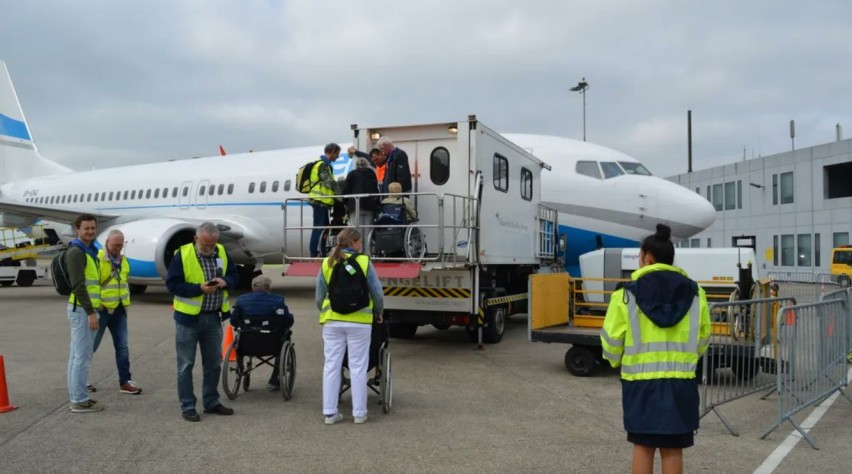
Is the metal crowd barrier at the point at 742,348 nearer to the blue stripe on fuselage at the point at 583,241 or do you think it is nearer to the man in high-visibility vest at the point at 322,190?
the man in high-visibility vest at the point at 322,190

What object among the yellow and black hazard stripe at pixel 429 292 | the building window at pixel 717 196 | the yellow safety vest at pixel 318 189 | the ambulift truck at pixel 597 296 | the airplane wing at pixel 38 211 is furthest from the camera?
the building window at pixel 717 196

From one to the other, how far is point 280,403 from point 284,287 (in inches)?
628

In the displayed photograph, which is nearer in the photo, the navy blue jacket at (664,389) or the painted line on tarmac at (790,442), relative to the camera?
the navy blue jacket at (664,389)

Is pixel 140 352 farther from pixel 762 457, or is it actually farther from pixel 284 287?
pixel 284 287

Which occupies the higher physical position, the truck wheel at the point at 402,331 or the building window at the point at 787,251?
the building window at the point at 787,251

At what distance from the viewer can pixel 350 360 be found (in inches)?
234

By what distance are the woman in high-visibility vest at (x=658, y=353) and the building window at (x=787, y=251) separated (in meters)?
35.4

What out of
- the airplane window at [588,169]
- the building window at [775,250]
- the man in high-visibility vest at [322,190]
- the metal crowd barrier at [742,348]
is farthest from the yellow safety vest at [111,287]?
the building window at [775,250]

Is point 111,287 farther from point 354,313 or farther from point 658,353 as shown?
point 658,353

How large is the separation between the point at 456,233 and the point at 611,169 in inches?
214

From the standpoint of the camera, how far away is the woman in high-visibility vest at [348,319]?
19.0 feet

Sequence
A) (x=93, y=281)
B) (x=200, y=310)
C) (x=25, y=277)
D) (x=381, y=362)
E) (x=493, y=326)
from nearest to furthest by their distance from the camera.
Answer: (x=200, y=310), (x=381, y=362), (x=93, y=281), (x=493, y=326), (x=25, y=277)

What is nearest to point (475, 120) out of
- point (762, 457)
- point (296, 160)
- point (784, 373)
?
point (784, 373)

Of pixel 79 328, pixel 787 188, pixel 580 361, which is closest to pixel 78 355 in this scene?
pixel 79 328
